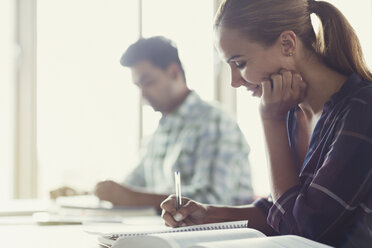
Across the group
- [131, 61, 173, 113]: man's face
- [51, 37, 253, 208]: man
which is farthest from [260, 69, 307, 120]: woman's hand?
[131, 61, 173, 113]: man's face

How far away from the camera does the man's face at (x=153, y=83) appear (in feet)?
8.71

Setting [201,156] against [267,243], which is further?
[201,156]

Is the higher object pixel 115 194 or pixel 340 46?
pixel 340 46

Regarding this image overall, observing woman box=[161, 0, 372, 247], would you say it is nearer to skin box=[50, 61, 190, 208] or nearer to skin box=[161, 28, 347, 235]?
skin box=[161, 28, 347, 235]

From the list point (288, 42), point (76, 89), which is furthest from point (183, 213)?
point (76, 89)

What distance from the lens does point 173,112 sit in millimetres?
2699

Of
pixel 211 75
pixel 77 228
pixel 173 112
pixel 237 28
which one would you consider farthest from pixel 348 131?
pixel 211 75

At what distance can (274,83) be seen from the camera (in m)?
1.25

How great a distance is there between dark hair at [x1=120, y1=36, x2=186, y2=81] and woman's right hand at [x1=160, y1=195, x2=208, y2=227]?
1.43m

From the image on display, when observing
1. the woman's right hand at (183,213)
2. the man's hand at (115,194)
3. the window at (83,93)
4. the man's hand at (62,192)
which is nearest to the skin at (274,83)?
the woman's right hand at (183,213)

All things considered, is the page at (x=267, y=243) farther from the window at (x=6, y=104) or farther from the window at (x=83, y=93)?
the window at (x=6, y=104)

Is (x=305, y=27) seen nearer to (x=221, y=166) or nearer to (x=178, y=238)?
(x=178, y=238)

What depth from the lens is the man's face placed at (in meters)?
2.66

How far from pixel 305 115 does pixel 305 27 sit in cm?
24
